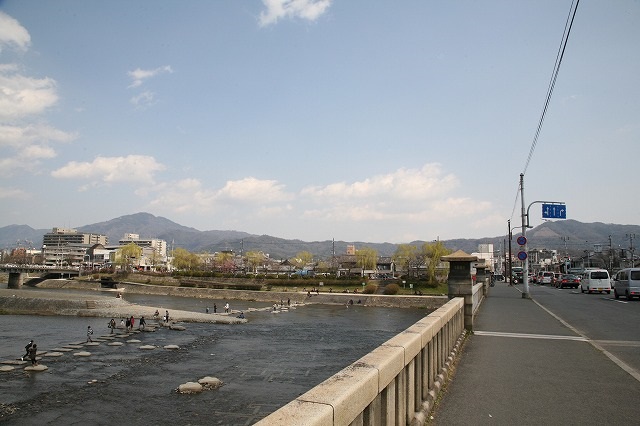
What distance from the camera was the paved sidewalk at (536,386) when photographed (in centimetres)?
596

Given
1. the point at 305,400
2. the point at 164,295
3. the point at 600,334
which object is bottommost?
the point at 164,295

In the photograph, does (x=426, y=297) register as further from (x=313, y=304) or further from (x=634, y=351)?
(x=634, y=351)

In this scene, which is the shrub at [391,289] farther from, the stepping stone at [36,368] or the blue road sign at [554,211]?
the stepping stone at [36,368]

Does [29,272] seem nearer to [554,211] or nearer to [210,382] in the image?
[210,382]

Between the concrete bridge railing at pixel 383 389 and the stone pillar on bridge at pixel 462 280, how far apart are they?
20.7 feet

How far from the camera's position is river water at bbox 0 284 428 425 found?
17859 mm

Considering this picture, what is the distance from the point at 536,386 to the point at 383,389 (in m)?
4.66

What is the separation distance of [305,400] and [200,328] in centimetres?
4448

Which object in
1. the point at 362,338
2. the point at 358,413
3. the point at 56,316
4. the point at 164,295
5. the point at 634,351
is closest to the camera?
the point at 358,413

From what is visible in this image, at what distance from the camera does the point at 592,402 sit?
661cm

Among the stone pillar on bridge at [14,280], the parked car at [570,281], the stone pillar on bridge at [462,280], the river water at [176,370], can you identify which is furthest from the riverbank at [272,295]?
the stone pillar on bridge at [462,280]

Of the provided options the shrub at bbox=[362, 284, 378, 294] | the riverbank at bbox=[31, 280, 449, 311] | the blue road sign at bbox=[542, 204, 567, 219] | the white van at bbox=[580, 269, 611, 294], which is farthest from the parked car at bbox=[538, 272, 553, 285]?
the blue road sign at bbox=[542, 204, 567, 219]

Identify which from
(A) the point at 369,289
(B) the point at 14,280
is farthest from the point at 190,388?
(B) the point at 14,280

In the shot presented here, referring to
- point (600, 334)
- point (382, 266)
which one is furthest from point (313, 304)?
point (382, 266)
